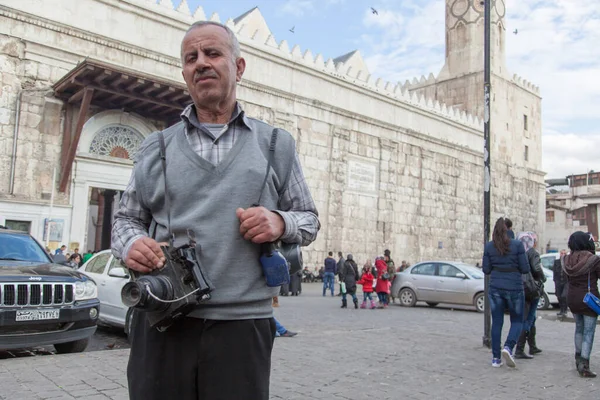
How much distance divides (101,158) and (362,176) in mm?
13549

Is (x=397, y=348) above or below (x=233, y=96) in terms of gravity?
below

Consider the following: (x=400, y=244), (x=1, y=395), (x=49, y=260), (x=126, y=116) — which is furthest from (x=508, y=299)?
(x=400, y=244)

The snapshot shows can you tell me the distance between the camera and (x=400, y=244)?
28.5 meters

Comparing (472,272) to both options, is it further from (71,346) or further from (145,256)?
(145,256)

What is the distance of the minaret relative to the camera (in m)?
35.8

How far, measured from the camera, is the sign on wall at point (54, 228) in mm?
16062

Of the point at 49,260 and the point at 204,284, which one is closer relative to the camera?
the point at 204,284

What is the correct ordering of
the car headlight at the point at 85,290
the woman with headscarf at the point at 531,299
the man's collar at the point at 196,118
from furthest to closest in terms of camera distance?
the woman with headscarf at the point at 531,299 → the car headlight at the point at 85,290 → the man's collar at the point at 196,118

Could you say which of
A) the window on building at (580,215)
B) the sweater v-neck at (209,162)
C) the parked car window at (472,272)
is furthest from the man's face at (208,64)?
the window on building at (580,215)

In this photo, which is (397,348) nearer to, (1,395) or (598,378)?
(598,378)

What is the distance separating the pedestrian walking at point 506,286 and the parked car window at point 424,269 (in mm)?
8812

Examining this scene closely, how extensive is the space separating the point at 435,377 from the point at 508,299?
156 centimetres

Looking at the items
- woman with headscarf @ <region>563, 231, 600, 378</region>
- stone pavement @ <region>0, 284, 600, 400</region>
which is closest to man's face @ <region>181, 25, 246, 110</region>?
stone pavement @ <region>0, 284, 600, 400</region>

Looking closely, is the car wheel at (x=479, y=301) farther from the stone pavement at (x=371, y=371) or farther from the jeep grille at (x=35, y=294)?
the jeep grille at (x=35, y=294)
